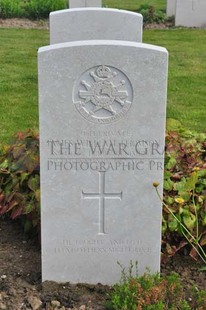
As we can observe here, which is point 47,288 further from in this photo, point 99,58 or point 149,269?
point 99,58

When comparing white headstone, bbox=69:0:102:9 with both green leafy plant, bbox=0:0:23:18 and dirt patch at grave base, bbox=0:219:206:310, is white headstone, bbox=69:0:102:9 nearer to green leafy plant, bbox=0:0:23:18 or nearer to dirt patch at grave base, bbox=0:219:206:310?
green leafy plant, bbox=0:0:23:18

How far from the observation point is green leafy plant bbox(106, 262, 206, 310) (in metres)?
3.36

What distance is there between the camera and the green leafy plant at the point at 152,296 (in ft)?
11.0

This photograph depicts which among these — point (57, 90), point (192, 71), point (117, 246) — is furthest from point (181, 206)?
point (192, 71)

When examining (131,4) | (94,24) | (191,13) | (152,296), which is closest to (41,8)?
(191,13)

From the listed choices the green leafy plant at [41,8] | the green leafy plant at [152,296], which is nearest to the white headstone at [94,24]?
the green leafy plant at [152,296]

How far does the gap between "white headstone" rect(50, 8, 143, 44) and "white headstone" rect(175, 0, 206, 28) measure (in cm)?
873

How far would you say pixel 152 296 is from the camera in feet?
11.1

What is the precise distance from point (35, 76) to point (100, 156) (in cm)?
569

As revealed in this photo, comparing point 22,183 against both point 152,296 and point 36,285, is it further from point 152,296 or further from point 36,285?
point 152,296

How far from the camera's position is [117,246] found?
12.3 ft

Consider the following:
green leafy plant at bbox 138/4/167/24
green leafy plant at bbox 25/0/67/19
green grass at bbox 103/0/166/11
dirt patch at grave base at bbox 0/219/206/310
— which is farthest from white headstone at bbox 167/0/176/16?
dirt patch at grave base at bbox 0/219/206/310

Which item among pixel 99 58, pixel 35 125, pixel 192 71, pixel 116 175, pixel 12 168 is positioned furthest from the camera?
pixel 192 71

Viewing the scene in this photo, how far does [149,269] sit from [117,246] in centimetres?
25
